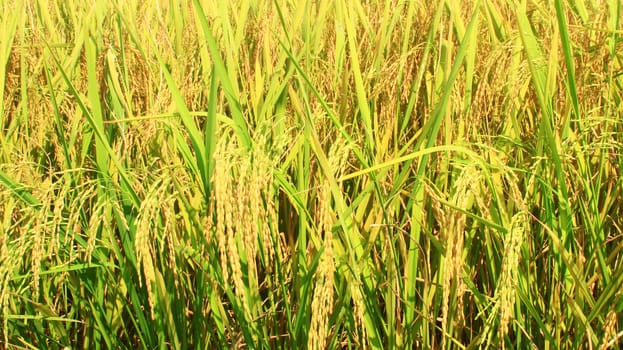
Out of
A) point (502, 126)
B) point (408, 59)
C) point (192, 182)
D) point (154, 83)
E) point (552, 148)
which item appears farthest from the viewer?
point (154, 83)

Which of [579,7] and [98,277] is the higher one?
[579,7]

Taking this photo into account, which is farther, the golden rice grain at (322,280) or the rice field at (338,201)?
the rice field at (338,201)

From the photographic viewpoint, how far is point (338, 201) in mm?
1197

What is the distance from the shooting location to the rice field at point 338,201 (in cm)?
125

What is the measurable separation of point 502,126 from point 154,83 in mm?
908

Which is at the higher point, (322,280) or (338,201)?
(338,201)

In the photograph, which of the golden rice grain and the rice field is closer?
the golden rice grain

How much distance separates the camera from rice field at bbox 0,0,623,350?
4.11 ft

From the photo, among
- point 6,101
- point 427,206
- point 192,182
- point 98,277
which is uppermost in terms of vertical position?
point 6,101

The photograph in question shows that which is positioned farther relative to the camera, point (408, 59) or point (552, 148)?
point (408, 59)

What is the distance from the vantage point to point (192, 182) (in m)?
1.39

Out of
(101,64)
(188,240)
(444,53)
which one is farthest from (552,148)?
(101,64)

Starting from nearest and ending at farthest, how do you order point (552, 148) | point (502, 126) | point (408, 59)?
point (552, 148) < point (502, 126) < point (408, 59)

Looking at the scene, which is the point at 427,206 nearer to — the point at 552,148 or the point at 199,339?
the point at 552,148
